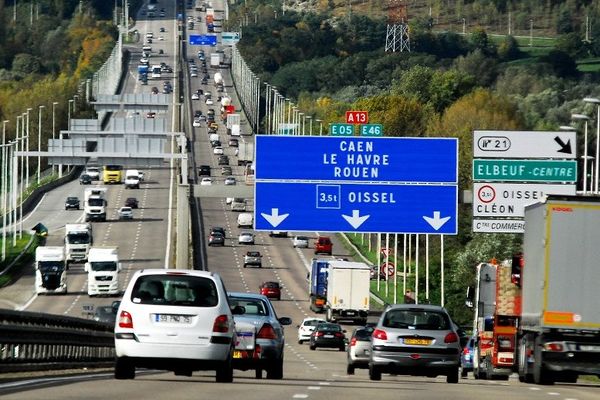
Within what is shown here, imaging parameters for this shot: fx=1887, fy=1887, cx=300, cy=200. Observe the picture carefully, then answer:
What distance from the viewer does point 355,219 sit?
50844 mm

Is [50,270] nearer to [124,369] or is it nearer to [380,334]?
[380,334]

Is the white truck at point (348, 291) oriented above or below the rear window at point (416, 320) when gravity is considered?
below

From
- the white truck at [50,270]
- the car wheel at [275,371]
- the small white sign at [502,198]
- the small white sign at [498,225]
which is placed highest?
the small white sign at [502,198]

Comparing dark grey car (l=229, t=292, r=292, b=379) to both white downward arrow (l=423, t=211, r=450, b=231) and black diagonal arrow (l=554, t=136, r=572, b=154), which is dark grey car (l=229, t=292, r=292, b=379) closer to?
white downward arrow (l=423, t=211, r=450, b=231)

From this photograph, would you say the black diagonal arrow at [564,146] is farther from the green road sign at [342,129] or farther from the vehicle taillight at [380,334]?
the green road sign at [342,129]

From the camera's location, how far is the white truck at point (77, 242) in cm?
11656

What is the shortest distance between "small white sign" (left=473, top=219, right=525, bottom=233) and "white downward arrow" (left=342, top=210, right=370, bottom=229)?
344cm

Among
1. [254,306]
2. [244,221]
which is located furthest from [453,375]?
[244,221]

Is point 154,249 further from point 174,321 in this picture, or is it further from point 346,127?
point 174,321

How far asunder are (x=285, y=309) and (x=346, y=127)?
26315 millimetres

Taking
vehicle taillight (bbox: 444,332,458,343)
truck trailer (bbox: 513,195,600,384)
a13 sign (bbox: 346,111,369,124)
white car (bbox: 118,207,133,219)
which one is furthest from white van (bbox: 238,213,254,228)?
truck trailer (bbox: 513,195,600,384)

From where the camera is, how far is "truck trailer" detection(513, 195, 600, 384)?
35250mm

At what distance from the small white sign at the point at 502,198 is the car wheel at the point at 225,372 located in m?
22.9

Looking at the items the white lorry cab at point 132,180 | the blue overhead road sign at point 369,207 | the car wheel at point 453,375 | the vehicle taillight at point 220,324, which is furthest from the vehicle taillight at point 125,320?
the white lorry cab at point 132,180
